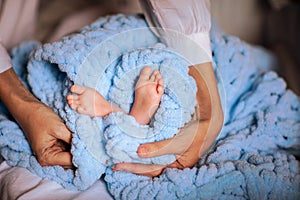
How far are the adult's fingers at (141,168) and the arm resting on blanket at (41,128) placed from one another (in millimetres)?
90

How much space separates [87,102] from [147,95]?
9 centimetres

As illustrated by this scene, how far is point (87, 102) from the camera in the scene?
0.69 meters

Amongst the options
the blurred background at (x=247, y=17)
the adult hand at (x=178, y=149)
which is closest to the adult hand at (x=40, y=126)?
the adult hand at (x=178, y=149)

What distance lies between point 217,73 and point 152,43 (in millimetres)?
141

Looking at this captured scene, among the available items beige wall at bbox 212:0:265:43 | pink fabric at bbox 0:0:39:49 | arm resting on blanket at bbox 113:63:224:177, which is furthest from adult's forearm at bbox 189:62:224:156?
beige wall at bbox 212:0:265:43

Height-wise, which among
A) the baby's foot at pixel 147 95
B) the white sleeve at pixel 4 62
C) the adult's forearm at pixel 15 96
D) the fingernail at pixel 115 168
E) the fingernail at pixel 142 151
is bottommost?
the fingernail at pixel 115 168

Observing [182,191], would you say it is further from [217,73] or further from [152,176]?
[217,73]

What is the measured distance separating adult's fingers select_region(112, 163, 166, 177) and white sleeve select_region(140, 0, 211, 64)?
0.65ft

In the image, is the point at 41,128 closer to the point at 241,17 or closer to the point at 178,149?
the point at 178,149

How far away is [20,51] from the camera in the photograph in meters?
0.94

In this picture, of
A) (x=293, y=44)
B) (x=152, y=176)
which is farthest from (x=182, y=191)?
(x=293, y=44)

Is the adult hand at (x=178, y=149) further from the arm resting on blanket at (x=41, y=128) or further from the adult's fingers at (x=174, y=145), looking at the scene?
the arm resting on blanket at (x=41, y=128)

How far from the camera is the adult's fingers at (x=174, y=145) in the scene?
26.4 inches

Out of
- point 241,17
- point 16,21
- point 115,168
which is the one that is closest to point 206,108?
point 115,168
